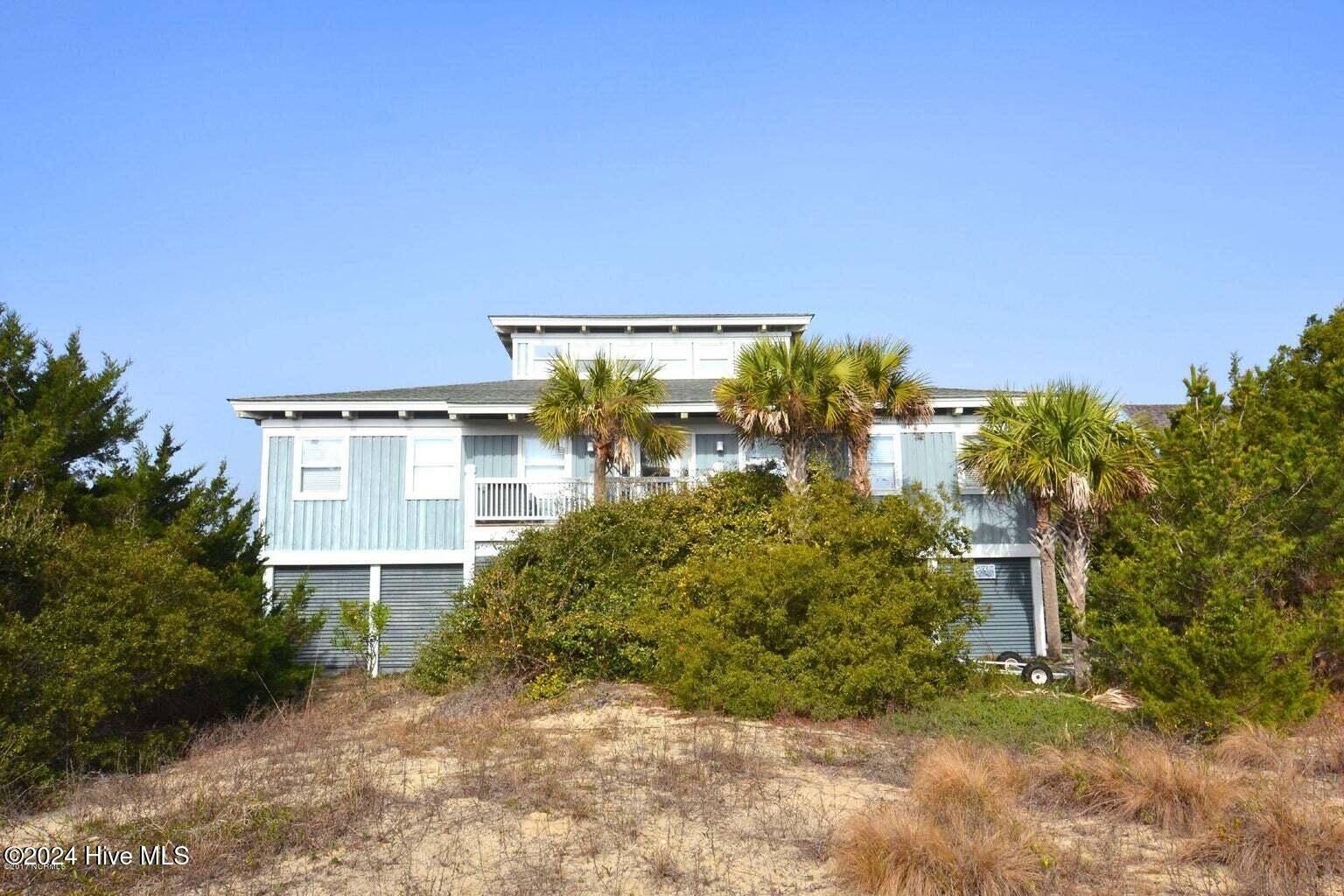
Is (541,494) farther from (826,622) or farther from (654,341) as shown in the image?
(826,622)

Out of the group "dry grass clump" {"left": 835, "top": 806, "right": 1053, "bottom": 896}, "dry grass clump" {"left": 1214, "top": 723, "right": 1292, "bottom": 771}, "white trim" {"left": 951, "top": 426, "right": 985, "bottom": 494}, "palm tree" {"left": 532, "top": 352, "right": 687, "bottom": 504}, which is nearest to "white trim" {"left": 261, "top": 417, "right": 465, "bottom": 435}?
"palm tree" {"left": 532, "top": 352, "right": 687, "bottom": 504}

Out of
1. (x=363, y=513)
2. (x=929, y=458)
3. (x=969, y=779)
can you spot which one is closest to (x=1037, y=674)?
(x=929, y=458)

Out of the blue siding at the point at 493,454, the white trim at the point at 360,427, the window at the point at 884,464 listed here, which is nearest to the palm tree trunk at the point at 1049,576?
the window at the point at 884,464

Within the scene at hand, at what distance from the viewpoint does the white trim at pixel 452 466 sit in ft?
70.5

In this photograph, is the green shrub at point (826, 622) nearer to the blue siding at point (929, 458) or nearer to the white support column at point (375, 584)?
the blue siding at point (929, 458)

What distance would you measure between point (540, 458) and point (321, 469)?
179 inches

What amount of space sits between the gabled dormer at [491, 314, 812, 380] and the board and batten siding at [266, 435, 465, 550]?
16.0 feet

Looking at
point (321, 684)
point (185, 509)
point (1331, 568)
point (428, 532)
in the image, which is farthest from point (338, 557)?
point (1331, 568)

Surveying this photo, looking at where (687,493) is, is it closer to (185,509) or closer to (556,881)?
(185,509)

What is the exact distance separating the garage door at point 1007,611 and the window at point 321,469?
527 inches

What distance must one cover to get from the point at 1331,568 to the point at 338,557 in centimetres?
1716

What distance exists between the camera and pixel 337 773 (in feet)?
33.4

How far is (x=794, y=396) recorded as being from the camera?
17.6 meters

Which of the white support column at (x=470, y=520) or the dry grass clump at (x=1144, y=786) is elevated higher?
the white support column at (x=470, y=520)
